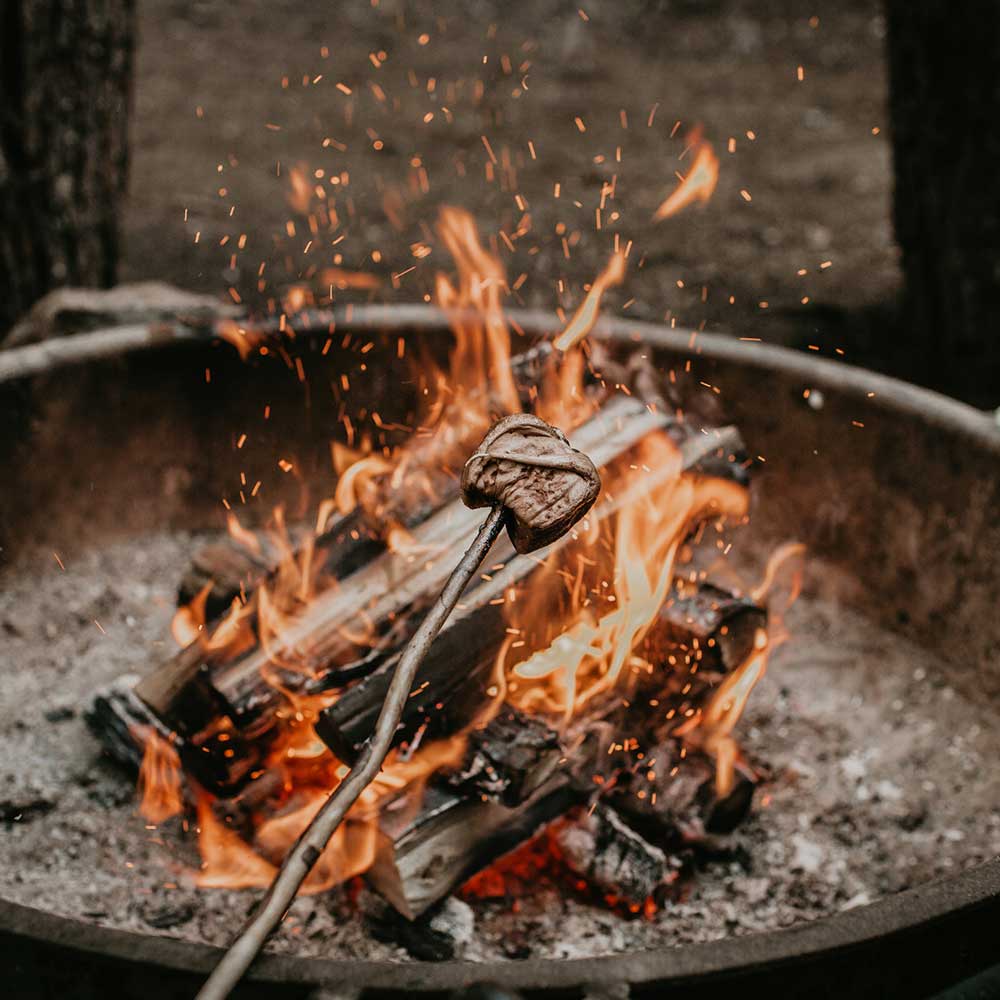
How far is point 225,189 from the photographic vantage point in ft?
19.0

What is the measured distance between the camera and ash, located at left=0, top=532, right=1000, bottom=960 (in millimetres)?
1780

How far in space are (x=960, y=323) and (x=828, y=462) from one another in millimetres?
1656

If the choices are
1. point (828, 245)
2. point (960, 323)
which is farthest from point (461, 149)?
point (960, 323)

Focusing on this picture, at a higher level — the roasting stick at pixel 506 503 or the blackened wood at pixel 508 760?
the roasting stick at pixel 506 503

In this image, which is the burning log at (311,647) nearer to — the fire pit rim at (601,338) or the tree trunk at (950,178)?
the fire pit rim at (601,338)

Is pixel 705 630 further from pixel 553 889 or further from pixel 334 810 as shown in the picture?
pixel 334 810

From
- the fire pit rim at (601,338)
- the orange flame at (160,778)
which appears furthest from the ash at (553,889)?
the fire pit rim at (601,338)

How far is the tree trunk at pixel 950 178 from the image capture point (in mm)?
3660

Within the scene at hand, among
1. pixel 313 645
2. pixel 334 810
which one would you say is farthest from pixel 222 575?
pixel 334 810

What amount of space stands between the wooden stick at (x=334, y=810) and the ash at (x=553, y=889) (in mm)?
537

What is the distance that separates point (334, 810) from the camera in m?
1.28

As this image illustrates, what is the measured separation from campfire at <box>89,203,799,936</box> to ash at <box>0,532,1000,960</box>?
0.19 ft

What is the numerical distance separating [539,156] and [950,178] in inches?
115

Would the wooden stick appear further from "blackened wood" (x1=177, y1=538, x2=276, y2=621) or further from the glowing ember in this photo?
"blackened wood" (x1=177, y1=538, x2=276, y2=621)
